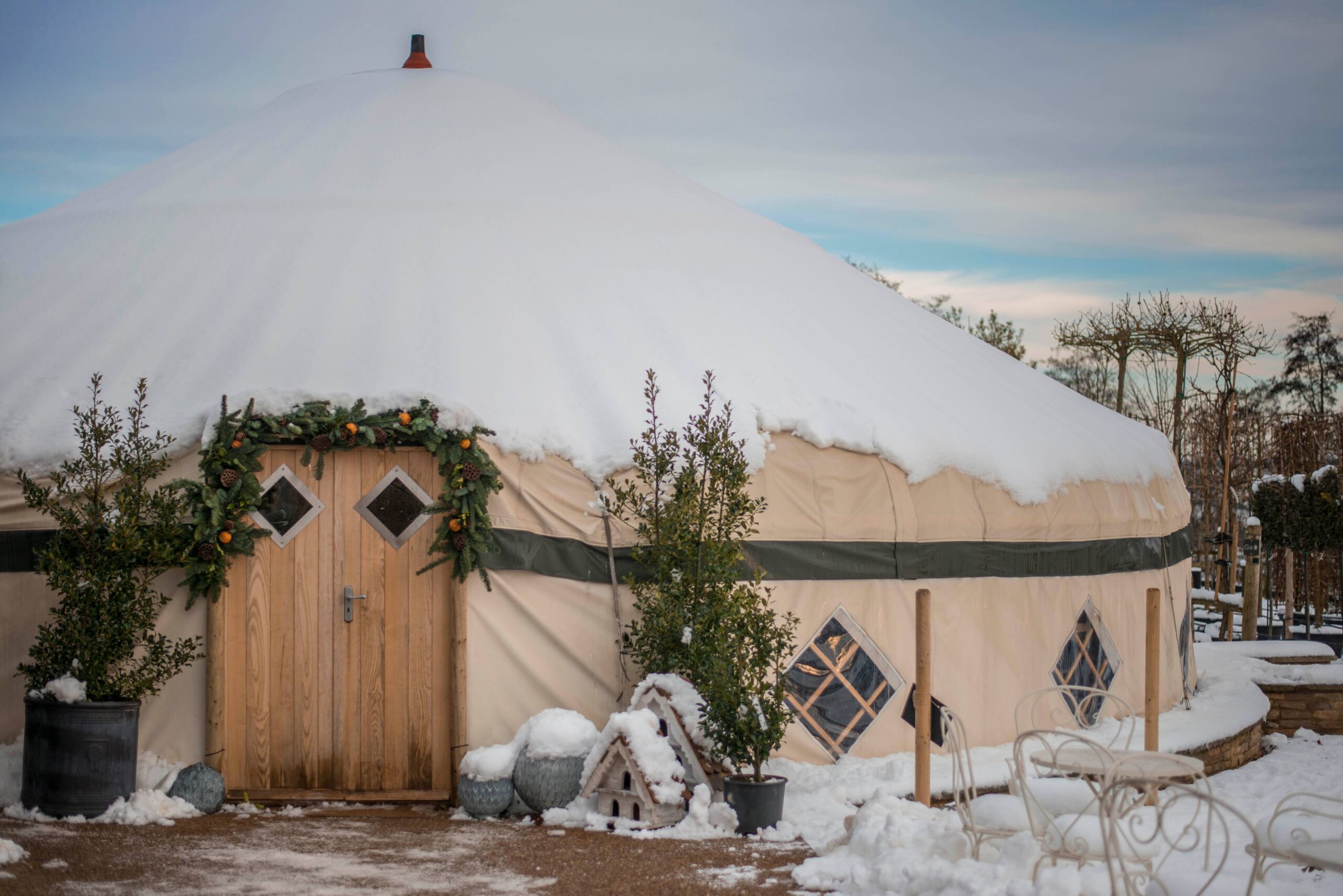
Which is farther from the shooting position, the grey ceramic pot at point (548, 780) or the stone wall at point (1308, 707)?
the stone wall at point (1308, 707)

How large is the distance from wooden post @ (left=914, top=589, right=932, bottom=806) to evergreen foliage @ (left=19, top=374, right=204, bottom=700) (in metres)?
2.97

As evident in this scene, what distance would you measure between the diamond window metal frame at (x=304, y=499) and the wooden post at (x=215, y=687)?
1.16 feet

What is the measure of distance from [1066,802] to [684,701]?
157 centimetres

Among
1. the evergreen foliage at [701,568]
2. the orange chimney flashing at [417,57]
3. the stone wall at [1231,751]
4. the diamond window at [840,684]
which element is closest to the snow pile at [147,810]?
the evergreen foliage at [701,568]

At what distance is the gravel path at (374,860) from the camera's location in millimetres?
3697

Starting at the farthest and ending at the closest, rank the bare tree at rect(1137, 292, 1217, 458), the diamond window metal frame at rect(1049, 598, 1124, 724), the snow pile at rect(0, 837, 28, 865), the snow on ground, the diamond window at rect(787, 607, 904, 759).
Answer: the bare tree at rect(1137, 292, 1217, 458) → the diamond window metal frame at rect(1049, 598, 1124, 724) → the diamond window at rect(787, 607, 904, 759) → the snow pile at rect(0, 837, 28, 865) → the snow on ground

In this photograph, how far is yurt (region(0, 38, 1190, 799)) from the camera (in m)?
5.02

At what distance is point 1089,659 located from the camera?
6215 millimetres

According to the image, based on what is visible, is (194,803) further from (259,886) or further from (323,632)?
(259,886)

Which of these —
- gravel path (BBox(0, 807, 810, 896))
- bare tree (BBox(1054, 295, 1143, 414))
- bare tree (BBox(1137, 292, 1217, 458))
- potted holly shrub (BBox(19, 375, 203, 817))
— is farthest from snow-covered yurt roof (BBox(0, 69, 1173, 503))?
bare tree (BBox(1054, 295, 1143, 414))

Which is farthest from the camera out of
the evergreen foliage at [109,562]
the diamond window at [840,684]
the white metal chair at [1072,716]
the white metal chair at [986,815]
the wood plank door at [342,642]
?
the white metal chair at [1072,716]

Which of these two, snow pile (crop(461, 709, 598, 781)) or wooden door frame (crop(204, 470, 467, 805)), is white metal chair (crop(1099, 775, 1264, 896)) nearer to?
snow pile (crop(461, 709, 598, 781))

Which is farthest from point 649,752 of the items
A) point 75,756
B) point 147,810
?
point 75,756

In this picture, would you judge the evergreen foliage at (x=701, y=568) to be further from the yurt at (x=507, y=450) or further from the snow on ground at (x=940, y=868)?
the snow on ground at (x=940, y=868)
